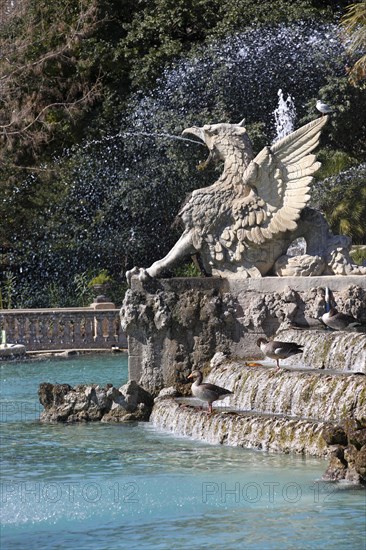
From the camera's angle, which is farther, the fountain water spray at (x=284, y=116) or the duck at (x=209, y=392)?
the fountain water spray at (x=284, y=116)

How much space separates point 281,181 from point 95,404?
3.43 m

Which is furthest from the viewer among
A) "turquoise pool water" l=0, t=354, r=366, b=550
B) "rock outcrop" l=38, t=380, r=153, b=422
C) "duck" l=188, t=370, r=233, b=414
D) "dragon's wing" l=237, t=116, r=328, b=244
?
"dragon's wing" l=237, t=116, r=328, b=244

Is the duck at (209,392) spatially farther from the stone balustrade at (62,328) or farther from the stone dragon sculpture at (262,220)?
the stone balustrade at (62,328)

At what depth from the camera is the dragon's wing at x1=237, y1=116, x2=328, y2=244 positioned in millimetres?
17172

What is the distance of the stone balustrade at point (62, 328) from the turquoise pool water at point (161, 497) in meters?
9.90

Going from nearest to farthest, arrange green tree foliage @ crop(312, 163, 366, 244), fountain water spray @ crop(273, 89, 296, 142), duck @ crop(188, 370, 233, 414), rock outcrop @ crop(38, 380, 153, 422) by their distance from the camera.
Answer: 1. duck @ crop(188, 370, 233, 414)
2. rock outcrop @ crop(38, 380, 153, 422)
3. green tree foliage @ crop(312, 163, 366, 244)
4. fountain water spray @ crop(273, 89, 296, 142)

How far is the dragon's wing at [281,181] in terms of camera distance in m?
17.2

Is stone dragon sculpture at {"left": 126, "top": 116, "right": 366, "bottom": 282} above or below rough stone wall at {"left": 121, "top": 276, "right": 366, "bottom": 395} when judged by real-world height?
above

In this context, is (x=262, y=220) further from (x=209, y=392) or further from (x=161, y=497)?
(x=161, y=497)

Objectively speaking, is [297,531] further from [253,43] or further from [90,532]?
[253,43]

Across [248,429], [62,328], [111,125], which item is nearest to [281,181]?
[248,429]

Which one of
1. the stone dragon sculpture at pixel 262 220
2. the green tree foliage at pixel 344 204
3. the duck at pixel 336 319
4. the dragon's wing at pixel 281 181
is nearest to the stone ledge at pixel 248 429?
the duck at pixel 336 319

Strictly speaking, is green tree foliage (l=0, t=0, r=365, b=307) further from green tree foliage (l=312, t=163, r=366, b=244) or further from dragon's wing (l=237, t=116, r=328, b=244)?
dragon's wing (l=237, t=116, r=328, b=244)

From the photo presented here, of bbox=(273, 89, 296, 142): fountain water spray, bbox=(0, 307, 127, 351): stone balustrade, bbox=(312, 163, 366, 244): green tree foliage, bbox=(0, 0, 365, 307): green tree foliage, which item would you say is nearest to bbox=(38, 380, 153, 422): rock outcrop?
bbox=(0, 307, 127, 351): stone balustrade
